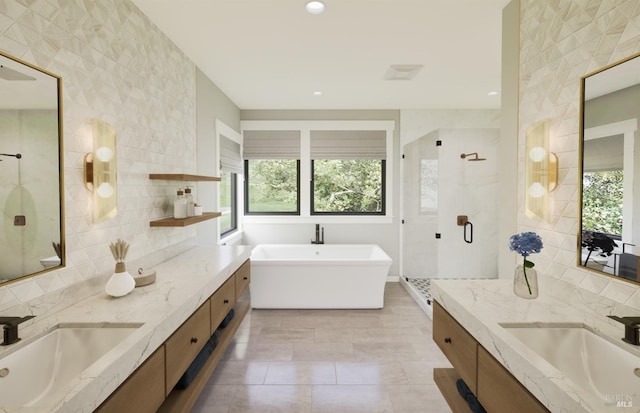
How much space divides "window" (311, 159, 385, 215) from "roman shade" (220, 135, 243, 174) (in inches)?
44.5

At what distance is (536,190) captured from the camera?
68.1 inches

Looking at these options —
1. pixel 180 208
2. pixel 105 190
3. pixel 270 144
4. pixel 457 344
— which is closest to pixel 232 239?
pixel 270 144

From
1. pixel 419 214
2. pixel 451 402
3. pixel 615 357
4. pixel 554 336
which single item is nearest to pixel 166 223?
pixel 451 402

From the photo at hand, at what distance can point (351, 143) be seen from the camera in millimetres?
4699

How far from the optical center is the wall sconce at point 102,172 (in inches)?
A: 65.1

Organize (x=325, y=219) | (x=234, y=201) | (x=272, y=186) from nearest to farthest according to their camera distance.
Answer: (x=234, y=201), (x=325, y=219), (x=272, y=186)

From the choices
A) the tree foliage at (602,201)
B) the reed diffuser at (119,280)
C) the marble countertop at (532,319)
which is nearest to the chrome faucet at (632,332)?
the marble countertop at (532,319)

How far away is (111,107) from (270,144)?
2920mm

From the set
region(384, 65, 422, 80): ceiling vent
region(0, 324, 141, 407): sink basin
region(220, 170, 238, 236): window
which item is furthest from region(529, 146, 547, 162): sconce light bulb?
region(220, 170, 238, 236): window

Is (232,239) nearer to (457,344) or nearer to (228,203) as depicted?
(228,203)

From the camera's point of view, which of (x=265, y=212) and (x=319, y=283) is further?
(x=265, y=212)

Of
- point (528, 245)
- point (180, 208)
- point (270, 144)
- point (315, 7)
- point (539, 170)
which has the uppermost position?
point (315, 7)

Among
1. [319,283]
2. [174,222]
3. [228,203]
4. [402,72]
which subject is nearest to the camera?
[174,222]

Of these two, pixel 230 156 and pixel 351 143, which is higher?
pixel 351 143
